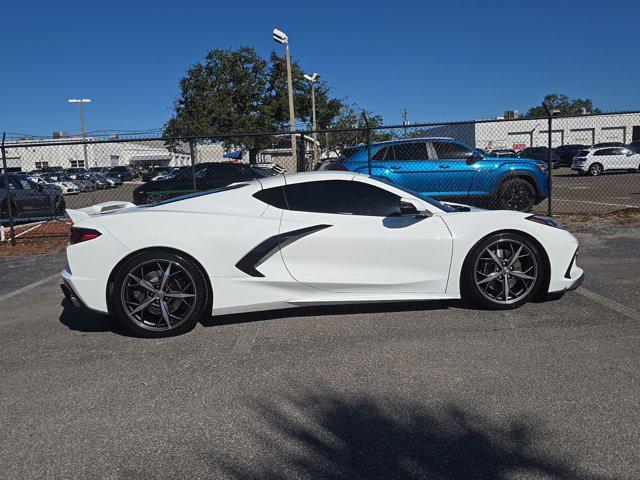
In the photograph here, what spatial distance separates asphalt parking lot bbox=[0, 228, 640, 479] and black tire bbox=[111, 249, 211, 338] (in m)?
0.16

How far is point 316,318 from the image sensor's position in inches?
196

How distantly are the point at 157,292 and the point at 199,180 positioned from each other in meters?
9.19

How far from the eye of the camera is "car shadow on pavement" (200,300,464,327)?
505cm

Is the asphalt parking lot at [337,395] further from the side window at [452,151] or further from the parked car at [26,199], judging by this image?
the parked car at [26,199]

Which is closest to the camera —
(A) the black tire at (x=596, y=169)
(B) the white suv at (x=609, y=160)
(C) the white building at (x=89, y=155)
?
(B) the white suv at (x=609, y=160)

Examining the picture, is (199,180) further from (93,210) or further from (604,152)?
(604,152)

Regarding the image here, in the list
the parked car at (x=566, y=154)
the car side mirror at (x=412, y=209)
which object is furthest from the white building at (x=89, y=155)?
the car side mirror at (x=412, y=209)

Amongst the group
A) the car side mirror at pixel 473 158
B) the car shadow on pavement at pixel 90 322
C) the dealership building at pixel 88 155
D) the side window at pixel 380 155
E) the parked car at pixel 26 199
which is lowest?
the car shadow on pavement at pixel 90 322

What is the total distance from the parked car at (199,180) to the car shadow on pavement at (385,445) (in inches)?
428

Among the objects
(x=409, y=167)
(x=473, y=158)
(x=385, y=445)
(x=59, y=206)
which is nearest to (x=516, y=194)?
(x=473, y=158)

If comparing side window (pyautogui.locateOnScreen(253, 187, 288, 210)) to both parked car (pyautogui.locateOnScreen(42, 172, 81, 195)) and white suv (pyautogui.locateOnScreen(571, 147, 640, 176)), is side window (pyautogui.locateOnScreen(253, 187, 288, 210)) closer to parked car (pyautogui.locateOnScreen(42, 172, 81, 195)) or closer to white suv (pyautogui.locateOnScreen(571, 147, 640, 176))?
white suv (pyautogui.locateOnScreen(571, 147, 640, 176))

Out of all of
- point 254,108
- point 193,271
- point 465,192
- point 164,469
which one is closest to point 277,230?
point 193,271

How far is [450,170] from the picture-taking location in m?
10.4

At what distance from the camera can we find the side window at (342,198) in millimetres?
4809
